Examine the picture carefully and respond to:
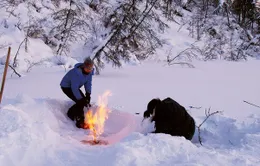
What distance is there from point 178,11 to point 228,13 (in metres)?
3.41

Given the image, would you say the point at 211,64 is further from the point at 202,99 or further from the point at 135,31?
the point at 202,99

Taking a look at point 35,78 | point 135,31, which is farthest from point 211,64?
point 35,78

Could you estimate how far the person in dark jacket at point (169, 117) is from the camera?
4.91 metres

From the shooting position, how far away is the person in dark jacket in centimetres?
491

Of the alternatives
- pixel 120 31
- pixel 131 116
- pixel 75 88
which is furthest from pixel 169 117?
pixel 120 31

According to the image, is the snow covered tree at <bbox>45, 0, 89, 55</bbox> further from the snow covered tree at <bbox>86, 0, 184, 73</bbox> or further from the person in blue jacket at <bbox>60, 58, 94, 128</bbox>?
the person in blue jacket at <bbox>60, 58, 94, 128</bbox>

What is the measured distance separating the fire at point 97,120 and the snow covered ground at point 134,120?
0.13 meters

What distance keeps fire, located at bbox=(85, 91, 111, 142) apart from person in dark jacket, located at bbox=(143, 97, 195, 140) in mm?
1385

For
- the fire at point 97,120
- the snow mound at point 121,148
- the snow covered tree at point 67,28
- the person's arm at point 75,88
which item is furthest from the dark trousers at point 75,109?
the snow covered tree at point 67,28

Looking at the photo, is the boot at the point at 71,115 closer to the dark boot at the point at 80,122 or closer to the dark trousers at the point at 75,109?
the dark trousers at the point at 75,109

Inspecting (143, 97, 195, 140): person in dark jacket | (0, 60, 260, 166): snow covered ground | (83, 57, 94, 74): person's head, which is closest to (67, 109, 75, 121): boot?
(0, 60, 260, 166): snow covered ground

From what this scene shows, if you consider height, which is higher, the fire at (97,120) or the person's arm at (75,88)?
the person's arm at (75,88)

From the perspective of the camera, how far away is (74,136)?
5832mm

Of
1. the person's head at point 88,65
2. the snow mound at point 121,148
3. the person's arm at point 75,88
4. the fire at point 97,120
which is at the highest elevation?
the person's head at point 88,65
